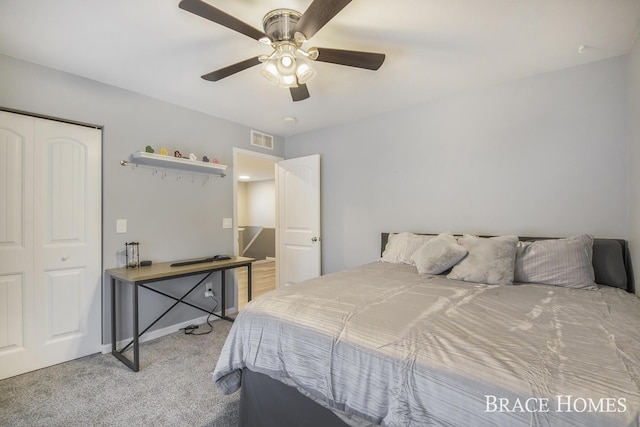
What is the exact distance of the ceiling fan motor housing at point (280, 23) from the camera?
64.9 inches

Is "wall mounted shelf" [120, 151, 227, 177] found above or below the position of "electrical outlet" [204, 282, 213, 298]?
above

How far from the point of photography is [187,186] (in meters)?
3.17

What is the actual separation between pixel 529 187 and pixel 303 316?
7.75 feet

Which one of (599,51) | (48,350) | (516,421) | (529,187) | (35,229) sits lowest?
(48,350)

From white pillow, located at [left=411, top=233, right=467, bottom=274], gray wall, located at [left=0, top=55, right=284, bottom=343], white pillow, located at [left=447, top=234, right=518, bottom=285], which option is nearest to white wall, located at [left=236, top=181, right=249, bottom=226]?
gray wall, located at [left=0, top=55, right=284, bottom=343]

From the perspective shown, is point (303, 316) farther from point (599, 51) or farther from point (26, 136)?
point (599, 51)

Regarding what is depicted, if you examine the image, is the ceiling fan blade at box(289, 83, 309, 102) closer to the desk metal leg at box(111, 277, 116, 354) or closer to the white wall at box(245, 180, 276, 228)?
the desk metal leg at box(111, 277, 116, 354)

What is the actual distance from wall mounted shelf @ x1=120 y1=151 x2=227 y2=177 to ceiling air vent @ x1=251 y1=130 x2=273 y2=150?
747 millimetres

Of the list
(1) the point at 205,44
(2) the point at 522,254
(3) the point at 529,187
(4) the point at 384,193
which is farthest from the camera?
(4) the point at 384,193

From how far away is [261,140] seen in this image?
400 centimetres

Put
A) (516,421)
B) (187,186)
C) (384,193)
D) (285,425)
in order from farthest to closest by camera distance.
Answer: (384,193) → (187,186) → (285,425) → (516,421)

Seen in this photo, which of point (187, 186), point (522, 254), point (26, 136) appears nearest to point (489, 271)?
point (522, 254)

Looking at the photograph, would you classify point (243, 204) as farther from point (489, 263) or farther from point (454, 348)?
point (454, 348)

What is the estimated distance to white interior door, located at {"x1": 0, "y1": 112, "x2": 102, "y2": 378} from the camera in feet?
7.06
